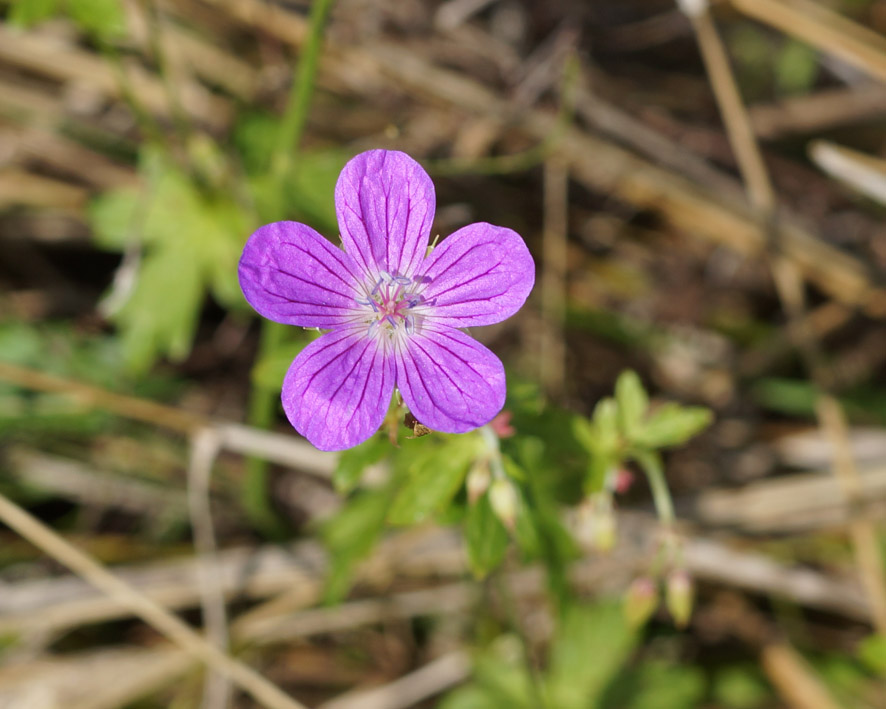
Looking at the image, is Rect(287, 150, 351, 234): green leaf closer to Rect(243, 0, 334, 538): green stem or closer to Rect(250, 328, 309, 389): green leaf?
Rect(243, 0, 334, 538): green stem

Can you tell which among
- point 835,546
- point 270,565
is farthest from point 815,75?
point 270,565

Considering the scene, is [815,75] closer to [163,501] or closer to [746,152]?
[746,152]

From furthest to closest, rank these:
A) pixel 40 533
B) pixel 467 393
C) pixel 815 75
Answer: pixel 815 75, pixel 40 533, pixel 467 393

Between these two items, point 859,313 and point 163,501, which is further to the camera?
point 859,313

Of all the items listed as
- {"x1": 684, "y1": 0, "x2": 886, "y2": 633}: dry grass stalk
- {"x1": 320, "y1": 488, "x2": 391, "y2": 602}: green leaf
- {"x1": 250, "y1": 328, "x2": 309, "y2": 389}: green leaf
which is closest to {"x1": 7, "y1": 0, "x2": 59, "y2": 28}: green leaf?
{"x1": 250, "y1": 328, "x2": 309, "y2": 389}: green leaf

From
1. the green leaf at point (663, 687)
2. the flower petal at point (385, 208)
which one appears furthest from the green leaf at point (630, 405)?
the green leaf at point (663, 687)

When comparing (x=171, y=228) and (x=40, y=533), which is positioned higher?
(x=171, y=228)

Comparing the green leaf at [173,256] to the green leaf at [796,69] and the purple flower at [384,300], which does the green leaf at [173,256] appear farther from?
the green leaf at [796,69]
